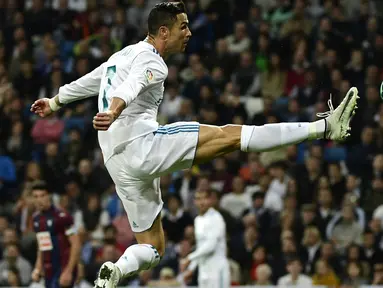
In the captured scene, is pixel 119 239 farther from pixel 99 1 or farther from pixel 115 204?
pixel 99 1

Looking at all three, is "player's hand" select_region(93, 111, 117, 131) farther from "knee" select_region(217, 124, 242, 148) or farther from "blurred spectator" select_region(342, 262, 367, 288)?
→ "blurred spectator" select_region(342, 262, 367, 288)

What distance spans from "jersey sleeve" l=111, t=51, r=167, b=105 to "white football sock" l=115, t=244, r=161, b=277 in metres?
1.14

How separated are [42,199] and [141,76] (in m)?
3.72

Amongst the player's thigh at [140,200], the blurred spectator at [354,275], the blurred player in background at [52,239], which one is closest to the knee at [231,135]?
the player's thigh at [140,200]

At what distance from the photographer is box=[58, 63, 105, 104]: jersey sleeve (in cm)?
719

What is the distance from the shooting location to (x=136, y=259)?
686 cm

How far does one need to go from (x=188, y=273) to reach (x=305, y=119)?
121 inches

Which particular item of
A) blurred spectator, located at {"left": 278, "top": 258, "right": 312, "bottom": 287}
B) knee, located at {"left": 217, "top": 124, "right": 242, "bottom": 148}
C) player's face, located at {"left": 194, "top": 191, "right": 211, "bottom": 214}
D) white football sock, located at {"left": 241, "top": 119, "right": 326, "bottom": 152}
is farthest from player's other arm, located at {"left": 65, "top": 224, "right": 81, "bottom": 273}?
white football sock, located at {"left": 241, "top": 119, "right": 326, "bottom": 152}

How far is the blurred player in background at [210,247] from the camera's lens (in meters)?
11.0

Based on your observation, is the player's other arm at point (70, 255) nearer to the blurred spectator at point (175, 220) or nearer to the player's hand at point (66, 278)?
the player's hand at point (66, 278)

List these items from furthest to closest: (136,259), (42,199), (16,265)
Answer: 1. (16,265)
2. (42,199)
3. (136,259)

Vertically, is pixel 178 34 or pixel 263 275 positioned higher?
pixel 178 34

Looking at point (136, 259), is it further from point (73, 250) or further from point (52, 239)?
point (52, 239)

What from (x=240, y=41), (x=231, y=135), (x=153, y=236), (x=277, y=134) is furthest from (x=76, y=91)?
(x=240, y=41)
